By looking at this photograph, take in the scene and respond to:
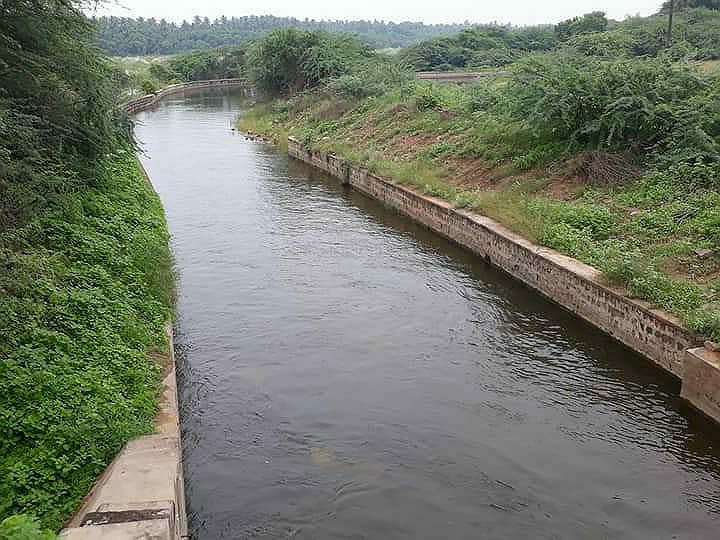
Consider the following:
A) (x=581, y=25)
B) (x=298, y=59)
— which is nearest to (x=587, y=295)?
(x=298, y=59)

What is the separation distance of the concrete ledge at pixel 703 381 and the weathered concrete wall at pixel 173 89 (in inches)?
1777

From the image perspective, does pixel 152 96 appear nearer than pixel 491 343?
No

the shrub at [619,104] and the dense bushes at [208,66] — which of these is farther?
the dense bushes at [208,66]

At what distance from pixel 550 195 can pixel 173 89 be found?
198ft

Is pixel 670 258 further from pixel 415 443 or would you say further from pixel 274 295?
pixel 274 295

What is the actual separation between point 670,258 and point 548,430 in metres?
4.95

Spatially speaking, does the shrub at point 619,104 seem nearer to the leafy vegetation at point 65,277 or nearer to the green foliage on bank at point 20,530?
Result: the leafy vegetation at point 65,277

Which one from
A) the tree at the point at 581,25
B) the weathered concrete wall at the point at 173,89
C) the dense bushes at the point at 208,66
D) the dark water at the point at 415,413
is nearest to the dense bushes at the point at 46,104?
the dark water at the point at 415,413

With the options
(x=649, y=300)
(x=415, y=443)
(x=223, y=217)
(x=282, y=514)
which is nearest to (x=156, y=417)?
(x=282, y=514)

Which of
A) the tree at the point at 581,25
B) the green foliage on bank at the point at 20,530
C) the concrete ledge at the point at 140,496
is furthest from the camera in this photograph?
the tree at the point at 581,25

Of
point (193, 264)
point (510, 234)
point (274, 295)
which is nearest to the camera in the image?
point (274, 295)

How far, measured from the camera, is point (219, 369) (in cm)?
1057

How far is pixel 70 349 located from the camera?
7.62 m

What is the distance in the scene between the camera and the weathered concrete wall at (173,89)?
2115 inches
